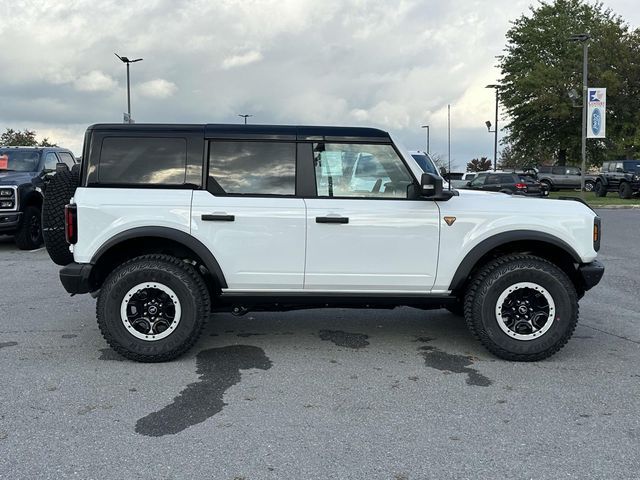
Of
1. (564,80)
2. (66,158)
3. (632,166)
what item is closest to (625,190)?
(632,166)

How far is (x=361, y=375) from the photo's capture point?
427 centimetres

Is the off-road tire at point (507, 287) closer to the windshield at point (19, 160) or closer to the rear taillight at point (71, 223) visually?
the rear taillight at point (71, 223)

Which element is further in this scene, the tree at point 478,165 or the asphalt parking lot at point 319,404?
the tree at point 478,165

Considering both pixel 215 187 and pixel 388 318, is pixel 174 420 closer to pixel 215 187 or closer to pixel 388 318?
pixel 215 187

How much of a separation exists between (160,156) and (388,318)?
9.12 ft

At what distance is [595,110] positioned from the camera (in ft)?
84.8

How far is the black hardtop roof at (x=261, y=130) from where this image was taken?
14.9ft

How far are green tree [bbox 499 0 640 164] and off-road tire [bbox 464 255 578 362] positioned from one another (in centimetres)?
3278

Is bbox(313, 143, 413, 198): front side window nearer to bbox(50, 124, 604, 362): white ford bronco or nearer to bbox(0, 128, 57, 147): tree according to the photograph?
bbox(50, 124, 604, 362): white ford bronco

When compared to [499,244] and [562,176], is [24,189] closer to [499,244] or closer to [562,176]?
[499,244]

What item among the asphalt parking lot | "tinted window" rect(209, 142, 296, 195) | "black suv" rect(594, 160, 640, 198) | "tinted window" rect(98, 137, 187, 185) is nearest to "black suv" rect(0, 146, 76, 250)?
the asphalt parking lot

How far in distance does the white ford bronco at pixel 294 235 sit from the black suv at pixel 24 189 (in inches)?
252

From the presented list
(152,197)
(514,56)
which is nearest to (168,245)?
(152,197)

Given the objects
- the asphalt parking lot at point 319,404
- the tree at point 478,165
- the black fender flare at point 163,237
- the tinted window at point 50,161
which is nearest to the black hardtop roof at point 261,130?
the black fender flare at point 163,237
